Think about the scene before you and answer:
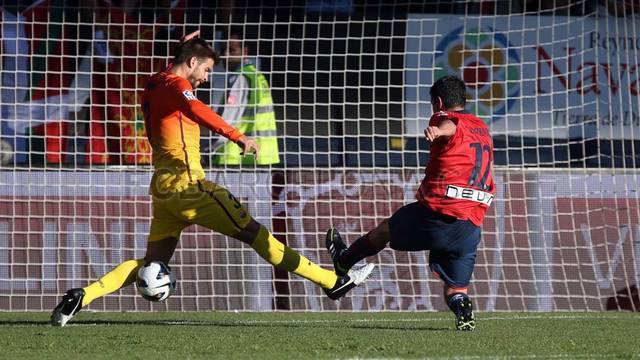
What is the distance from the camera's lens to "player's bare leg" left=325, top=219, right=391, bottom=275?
7.33 meters

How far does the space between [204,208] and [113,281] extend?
31.0 inches

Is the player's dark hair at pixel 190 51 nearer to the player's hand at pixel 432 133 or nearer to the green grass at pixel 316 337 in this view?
the player's hand at pixel 432 133

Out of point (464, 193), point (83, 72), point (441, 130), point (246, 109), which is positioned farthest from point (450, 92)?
point (83, 72)

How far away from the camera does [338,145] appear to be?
11344 millimetres

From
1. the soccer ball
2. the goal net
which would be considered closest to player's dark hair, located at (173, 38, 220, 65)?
the soccer ball

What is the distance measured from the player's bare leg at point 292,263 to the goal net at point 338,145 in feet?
9.76

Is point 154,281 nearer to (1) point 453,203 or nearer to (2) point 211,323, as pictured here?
(2) point 211,323

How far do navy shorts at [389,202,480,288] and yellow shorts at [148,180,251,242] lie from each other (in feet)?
3.13

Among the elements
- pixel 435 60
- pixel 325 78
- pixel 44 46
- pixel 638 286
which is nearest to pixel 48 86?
pixel 44 46

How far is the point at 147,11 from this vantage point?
11.5 metres

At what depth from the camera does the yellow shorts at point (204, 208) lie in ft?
22.9

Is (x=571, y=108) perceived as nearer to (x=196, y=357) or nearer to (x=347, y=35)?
(x=347, y=35)

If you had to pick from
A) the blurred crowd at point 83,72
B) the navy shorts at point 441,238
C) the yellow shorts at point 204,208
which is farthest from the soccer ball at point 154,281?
the blurred crowd at point 83,72

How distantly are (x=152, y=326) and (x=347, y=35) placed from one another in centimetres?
481
